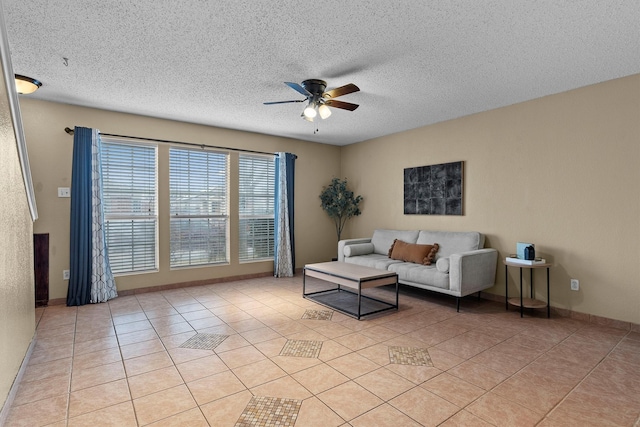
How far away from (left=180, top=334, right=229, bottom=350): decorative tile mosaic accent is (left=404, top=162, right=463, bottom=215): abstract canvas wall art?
3.51 metres

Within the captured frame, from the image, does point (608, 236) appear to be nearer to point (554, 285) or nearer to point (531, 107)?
point (554, 285)

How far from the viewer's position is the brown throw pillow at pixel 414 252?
464cm

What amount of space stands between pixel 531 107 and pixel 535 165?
70cm

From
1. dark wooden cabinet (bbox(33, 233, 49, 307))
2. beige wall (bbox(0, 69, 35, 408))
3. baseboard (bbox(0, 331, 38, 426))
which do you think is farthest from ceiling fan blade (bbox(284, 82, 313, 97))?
dark wooden cabinet (bbox(33, 233, 49, 307))

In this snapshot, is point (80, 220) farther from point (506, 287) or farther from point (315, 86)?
point (506, 287)

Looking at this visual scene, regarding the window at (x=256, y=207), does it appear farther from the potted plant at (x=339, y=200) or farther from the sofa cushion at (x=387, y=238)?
the sofa cushion at (x=387, y=238)

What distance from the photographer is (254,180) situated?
5902 mm

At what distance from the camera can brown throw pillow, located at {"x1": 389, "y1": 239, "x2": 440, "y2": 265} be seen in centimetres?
464

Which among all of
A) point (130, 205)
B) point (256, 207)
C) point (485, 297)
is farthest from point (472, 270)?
point (130, 205)

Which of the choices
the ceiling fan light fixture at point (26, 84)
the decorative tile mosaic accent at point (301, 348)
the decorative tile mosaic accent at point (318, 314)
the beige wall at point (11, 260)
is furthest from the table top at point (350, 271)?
the ceiling fan light fixture at point (26, 84)

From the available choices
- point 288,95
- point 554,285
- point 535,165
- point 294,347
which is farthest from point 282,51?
point 554,285

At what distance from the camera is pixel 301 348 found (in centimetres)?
290

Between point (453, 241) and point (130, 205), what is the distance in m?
4.53

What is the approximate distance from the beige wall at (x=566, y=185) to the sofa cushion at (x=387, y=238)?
43 centimetres
